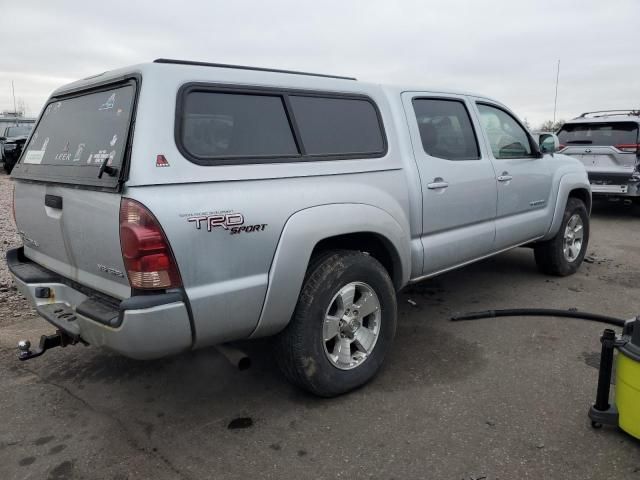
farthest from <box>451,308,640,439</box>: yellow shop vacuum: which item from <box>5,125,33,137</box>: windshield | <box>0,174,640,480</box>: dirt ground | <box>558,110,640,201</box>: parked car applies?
<box>5,125,33,137</box>: windshield

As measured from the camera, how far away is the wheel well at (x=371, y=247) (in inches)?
128

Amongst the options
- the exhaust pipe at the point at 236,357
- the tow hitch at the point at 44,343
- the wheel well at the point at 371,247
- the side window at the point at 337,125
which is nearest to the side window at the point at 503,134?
the side window at the point at 337,125

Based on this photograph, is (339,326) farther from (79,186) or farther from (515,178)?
(515,178)

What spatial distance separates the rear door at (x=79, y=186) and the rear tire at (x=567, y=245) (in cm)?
457

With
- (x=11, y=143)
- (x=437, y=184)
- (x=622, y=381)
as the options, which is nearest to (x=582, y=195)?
(x=437, y=184)

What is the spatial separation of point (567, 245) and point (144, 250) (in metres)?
5.00

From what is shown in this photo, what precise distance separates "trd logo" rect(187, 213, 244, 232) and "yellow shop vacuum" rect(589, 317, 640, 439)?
1995 mm

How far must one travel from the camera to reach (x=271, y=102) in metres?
2.99

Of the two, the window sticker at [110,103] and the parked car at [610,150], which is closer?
the window sticker at [110,103]

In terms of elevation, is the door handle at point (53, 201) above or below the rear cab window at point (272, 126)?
below

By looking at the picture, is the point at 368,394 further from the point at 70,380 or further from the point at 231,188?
the point at 70,380

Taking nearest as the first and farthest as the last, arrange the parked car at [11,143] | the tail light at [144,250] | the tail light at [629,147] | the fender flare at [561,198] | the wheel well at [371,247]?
the tail light at [144,250], the wheel well at [371,247], the fender flare at [561,198], the tail light at [629,147], the parked car at [11,143]

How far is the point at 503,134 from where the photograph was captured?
4848mm

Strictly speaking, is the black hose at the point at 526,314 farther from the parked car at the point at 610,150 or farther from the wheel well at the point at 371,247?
the parked car at the point at 610,150
